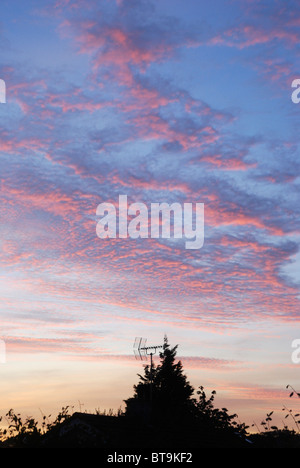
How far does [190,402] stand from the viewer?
205 ft

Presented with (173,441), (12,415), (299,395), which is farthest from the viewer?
(173,441)

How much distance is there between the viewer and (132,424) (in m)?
28.8

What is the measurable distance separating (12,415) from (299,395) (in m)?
12.4

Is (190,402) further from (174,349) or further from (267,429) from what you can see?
(267,429)
